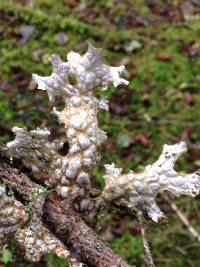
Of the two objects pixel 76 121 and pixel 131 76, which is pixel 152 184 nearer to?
pixel 76 121

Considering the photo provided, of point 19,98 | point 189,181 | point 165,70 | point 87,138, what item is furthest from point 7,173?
point 165,70

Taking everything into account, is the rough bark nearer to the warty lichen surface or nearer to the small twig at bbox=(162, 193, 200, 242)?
the warty lichen surface

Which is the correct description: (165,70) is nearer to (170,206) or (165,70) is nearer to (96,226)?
(170,206)

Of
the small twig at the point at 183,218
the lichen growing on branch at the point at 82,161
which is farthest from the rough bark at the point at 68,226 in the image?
the small twig at the point at 183,218

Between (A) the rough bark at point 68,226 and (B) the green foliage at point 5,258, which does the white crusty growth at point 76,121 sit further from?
(B) the green foliage at point 5,258

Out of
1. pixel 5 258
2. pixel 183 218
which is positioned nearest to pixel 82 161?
pixel 5 258

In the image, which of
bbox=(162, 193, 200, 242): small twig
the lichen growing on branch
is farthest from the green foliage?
the lichen growing on branch
